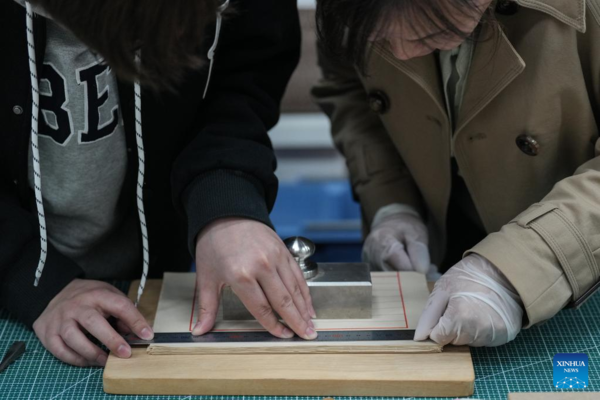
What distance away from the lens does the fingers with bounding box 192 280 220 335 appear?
1066 mm

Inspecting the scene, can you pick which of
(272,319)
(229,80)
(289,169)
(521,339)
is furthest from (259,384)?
(289,169)

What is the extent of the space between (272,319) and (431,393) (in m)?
0.23

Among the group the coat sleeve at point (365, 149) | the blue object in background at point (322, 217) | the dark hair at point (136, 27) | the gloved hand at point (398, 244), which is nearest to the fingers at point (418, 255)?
the gloved hand at point (398, 244)

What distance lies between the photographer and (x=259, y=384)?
0.98 meters

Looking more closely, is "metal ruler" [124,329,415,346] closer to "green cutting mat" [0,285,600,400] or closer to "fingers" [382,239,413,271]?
"green cutting mat" [0,285,600,400]

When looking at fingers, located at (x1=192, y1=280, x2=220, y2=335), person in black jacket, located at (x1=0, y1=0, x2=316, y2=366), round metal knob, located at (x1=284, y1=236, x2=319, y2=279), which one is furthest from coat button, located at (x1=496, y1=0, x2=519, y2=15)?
fingers, located at (x1=192, y1=280, x2=220, y2=335)

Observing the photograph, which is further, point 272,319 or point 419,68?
point 419,68

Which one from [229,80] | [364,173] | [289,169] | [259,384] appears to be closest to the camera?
[259,384]

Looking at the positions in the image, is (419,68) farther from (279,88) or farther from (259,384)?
(259,384)

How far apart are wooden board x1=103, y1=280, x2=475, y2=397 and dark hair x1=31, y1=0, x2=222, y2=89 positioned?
16.2 inches

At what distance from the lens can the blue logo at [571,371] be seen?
0.99 m

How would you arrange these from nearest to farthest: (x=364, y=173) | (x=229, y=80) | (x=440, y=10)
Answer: (x=440, y=10), (x=229, y=80), (x=364, y=173)

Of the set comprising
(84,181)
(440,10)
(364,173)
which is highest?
(440,10)

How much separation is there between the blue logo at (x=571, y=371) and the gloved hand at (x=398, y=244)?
33cm
